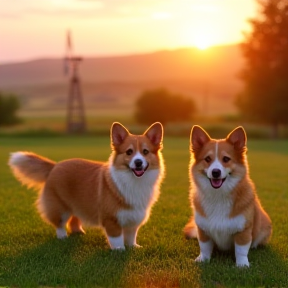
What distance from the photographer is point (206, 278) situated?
5590 millimetres

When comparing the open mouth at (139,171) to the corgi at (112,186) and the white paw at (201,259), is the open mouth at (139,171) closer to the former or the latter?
the corgi at (112,186)

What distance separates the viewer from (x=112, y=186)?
687 centimetres

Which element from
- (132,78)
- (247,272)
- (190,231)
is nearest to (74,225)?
(190,231)

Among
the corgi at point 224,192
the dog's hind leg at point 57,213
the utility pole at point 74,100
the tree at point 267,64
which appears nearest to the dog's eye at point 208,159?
the corgi at point 224,192

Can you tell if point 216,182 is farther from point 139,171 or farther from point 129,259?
point 129,259

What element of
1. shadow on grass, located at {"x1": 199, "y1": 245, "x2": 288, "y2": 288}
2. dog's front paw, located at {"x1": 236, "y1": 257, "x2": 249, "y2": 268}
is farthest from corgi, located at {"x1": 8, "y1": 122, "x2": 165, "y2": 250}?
dog's front paw, located at {"x1": 236, "y1": 257, "x2": 249, "y2": 268}

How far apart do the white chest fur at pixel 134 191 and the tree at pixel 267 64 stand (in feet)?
112

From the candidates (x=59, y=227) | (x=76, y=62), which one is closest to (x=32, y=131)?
(x=76, y=62)

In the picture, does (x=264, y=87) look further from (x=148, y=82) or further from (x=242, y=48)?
(x=148, y=82)

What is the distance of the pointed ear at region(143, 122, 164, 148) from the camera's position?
6766mm

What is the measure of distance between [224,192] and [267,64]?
119 ft

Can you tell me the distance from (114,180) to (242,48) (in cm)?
3674

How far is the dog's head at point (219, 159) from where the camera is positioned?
5.91 metres

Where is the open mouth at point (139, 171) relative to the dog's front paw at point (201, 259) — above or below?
above
